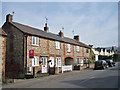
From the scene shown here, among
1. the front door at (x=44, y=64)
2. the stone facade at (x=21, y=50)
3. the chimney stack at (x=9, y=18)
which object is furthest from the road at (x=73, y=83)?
the chimney stack at (x=9, y=18)

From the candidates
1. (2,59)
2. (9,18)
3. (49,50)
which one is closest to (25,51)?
(2,59)

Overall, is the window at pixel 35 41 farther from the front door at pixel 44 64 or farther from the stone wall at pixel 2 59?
the stone wall at pixel 2 59

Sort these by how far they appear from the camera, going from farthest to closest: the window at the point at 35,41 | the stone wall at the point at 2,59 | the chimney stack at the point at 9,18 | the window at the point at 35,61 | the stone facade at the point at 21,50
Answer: the chimney stack at the point at 9,18, the window at the point at 35,41, the window at the point at 35,61, the stone facade at the point at 21,50, the stone wall at the point at 2,59

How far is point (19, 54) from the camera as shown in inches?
755

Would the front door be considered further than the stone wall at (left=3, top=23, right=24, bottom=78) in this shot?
Yes

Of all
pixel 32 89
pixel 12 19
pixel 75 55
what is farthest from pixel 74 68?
pixel 32 89

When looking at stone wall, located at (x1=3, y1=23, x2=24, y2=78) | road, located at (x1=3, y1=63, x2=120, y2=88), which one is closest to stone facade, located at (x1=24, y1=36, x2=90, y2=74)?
stone wall, located at (x1=3, y1=23, x2=24, y2=78)

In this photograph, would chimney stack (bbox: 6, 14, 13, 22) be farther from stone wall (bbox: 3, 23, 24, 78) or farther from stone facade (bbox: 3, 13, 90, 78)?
stone wall (bbox: 3, 23, 24, 78)

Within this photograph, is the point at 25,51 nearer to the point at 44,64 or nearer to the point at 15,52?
the point at 15,52

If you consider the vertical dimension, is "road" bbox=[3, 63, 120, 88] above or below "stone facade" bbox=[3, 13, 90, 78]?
below

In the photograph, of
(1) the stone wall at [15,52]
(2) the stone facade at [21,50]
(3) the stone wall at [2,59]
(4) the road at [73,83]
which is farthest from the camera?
(1) the stone wall at [15,52]

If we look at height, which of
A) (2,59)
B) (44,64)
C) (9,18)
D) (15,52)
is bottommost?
(44,64)

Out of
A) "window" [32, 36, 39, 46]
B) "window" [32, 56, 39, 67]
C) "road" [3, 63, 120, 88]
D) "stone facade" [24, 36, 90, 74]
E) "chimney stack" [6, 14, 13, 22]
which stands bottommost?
"road" [3, 63, 120, 88]

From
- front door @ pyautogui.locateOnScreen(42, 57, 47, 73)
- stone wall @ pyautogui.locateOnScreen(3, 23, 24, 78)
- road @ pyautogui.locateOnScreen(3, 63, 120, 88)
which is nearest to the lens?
road @ pyautogui.locateOnScreen(3, 63, 120, 88)
